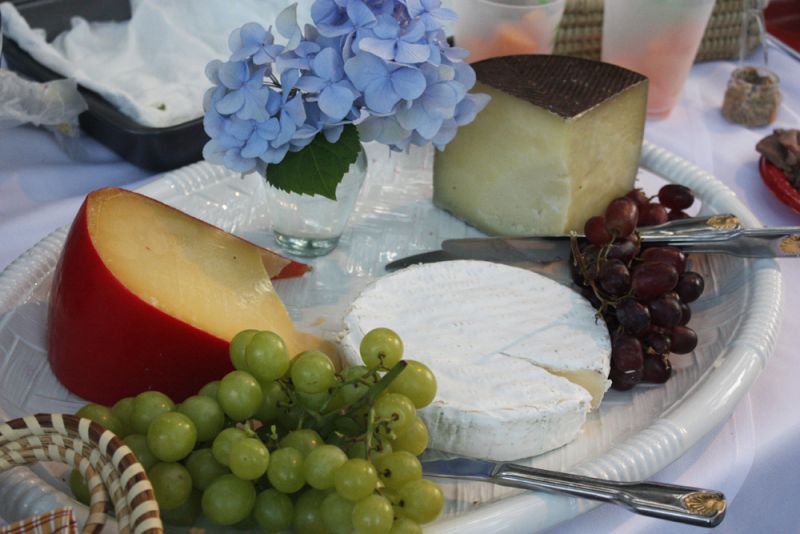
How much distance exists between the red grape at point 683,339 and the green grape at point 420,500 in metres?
0.33

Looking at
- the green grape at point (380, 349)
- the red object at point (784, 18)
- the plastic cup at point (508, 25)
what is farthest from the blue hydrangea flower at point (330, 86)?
the red object at point (784, 18)

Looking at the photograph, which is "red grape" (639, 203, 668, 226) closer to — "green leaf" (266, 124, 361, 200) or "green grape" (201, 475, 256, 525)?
"green leaf" (266, 124, 361, 200)

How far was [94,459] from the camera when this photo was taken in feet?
1.69

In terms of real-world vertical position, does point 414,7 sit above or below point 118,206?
above

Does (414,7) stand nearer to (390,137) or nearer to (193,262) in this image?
(390,137)

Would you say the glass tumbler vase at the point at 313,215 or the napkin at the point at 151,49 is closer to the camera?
the glass tumbler vase at the point at 313,215

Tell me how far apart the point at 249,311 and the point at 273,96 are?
0.19 m

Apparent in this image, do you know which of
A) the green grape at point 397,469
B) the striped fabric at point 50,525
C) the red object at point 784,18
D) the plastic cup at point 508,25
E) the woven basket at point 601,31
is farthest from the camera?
the red object at point 784,18

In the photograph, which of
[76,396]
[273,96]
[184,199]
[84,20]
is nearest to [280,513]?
[76,396]

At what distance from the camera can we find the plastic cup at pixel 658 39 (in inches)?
46.9

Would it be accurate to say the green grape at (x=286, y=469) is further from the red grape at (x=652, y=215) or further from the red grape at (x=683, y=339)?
the red grape at (x=652, y=215)

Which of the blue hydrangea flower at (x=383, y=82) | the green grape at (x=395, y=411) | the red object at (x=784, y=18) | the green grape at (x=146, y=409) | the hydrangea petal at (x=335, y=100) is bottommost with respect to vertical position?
the red object at (x=784, y=18)

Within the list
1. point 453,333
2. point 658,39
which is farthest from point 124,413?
point 658,39

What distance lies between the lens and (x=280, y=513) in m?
0.56
